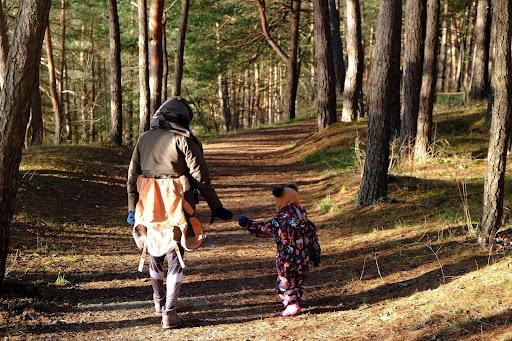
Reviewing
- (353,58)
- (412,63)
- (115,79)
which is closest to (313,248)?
(412,63)

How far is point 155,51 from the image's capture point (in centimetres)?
1577

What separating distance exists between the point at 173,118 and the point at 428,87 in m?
7.57

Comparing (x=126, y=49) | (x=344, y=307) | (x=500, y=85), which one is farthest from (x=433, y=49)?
(x=126, y=49)

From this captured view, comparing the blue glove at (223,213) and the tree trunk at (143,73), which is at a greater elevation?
the tree trunk at (143,73)

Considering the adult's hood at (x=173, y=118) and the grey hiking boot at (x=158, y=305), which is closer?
the adult's hood at (x=173, y=118)

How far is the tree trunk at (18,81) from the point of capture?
5426 millimetres

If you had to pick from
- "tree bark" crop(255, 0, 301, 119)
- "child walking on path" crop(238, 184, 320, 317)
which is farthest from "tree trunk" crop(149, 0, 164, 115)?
"tree bark" crop(255, 0, 301, 119)

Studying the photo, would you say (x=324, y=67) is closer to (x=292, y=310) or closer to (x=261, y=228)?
(x=261, y=228)

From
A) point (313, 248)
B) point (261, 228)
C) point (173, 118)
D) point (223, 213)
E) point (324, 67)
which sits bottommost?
point (313, 248)

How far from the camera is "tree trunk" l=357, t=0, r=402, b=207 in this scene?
30.7 feet

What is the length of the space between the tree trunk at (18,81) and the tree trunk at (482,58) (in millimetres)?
17552

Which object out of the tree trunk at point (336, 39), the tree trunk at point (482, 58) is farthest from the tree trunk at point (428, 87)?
the tree trunk at point (336, 39)

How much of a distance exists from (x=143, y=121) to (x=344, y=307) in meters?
10.9

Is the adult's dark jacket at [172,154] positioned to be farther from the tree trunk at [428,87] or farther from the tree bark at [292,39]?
the tree bark at [292,39]
